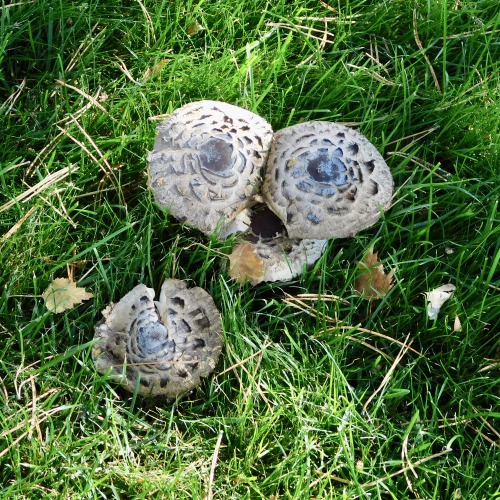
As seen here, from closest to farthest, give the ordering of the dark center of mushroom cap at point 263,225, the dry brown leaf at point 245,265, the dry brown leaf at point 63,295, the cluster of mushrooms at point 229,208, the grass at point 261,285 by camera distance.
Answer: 1. the grass at point 261,285
2. the cluster of mushrooms at point 229,208
3. the dry brown leaf at point 63,295
4. the dry brown leaf at point 245,265
5. the dark center of mushroom cap at point 263,225

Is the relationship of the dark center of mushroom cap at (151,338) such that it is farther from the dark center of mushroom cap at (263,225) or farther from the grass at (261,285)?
the dark center of mushroom cap at (263,225)

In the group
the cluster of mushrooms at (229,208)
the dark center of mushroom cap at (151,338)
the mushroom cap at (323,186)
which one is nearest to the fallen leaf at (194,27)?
the cluster of mushrooms at (229,208)

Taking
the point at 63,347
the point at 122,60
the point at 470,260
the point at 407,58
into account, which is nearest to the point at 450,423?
the point at 470,260

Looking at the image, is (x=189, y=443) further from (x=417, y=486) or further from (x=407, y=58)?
(x=407, y=58)

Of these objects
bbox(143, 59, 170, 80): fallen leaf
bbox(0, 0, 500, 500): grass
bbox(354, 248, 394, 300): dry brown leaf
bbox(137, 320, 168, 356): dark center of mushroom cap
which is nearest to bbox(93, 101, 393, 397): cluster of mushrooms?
bbox(137, 320, 168, 356): dark center of mushroom cap

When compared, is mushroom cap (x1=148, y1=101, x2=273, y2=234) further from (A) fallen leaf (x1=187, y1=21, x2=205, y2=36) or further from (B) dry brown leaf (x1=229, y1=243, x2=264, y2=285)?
(A) fallen leaf (x1=187, y1=21, x2=205, y2=36)

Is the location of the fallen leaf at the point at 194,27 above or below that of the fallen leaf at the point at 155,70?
above

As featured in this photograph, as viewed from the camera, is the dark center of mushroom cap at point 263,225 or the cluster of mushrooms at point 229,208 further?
the dark center of mushroom cap at point 263,225

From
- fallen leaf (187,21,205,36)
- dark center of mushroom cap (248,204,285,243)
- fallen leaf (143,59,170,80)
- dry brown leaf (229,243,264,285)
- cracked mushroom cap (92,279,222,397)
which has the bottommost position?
cracked mushroom cap (92,279,222,397)
